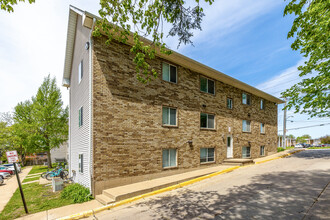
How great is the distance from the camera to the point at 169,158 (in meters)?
11.6

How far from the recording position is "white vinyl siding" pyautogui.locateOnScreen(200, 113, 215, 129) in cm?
1438

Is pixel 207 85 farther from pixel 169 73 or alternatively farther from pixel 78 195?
pixel 78 195

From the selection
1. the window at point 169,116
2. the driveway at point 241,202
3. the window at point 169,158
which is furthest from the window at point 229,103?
the driveway at point 241,202

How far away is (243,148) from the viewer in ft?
60.6

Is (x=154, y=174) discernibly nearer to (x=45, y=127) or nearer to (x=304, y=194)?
(x=304, y=194)

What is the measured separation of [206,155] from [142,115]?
6.78 meters

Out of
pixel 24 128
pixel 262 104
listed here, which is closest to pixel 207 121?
pixel 262 104

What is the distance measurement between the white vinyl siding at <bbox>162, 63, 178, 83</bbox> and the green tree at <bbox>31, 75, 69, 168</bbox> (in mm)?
21530

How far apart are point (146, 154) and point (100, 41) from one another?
668 cm

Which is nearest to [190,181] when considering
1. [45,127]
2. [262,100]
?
[262,100]

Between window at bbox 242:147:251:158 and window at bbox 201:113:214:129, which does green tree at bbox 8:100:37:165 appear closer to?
window at bbox 201:113:214:129

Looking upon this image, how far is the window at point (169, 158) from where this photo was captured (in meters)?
11.4

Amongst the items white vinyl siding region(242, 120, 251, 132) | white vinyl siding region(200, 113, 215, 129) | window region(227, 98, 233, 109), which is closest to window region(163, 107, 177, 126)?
white vinyl siding region(200, 113, 215, 129)

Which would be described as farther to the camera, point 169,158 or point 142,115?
point 169,158
